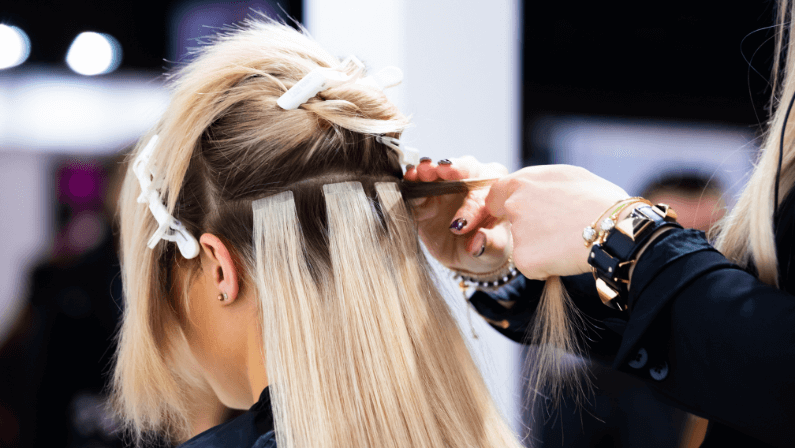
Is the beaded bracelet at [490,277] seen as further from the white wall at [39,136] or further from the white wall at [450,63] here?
the white wall at [39,136]

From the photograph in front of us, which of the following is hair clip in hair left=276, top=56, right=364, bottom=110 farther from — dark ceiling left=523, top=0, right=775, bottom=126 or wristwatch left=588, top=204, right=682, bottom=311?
dark ceiling left=523, top=0, right=775, bottom=126

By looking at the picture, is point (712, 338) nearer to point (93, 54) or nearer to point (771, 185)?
point (771, 185)

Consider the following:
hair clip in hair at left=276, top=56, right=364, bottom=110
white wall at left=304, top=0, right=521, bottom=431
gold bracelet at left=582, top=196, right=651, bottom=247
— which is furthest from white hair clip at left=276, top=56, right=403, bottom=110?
white wall at left=304, top=0, right=521, bottom=431

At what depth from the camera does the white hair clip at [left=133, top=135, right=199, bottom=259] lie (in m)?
0.75

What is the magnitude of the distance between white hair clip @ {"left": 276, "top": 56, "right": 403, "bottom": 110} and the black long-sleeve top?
1.44 feet

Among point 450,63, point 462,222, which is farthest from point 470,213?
point 450,63

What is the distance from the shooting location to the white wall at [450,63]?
67.8 inches

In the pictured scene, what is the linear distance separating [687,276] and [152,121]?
59.3 inches

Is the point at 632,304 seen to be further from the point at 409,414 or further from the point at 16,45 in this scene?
the point at 16,45

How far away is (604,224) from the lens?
0.62 metres

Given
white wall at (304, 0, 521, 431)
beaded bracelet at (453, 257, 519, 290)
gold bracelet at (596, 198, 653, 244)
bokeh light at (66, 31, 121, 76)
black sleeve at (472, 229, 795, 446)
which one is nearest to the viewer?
black sleeve at (472, 229, 795, 446)

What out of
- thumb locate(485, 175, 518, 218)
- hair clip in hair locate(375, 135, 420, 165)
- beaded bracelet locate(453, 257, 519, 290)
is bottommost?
beaded bracelet locate(453, 257, 519, 290)

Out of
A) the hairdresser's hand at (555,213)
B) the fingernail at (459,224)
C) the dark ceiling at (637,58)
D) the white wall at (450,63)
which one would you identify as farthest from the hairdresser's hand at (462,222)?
the dark ceiling at (637,58)

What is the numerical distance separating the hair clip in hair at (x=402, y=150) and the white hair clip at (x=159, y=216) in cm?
31
